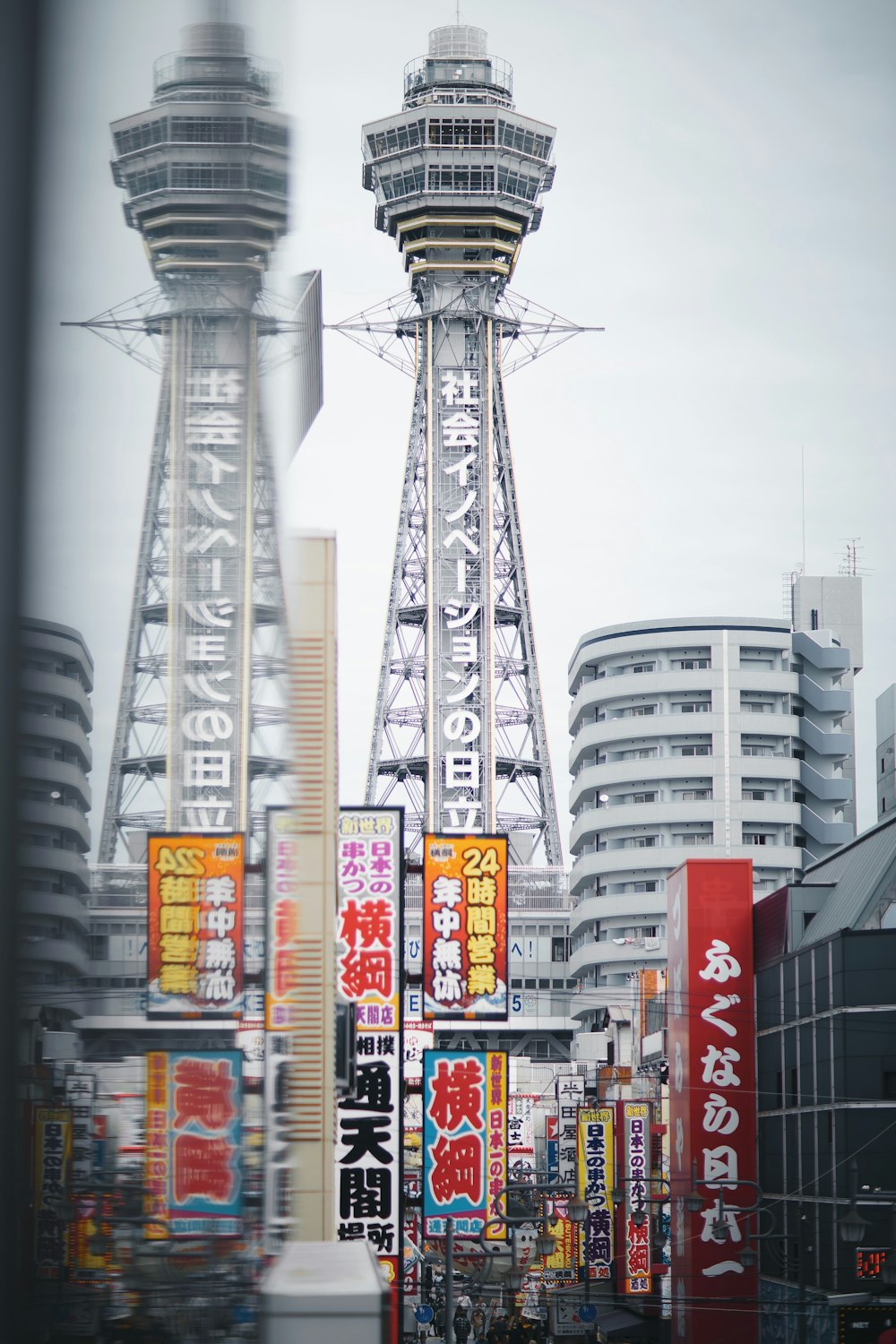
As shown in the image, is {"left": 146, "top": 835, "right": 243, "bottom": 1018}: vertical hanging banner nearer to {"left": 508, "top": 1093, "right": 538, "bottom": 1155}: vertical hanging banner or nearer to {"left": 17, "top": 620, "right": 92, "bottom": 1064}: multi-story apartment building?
{"left": 17, "top": 620, "right": 92, "bottom": 1064}: multi-story apartment building

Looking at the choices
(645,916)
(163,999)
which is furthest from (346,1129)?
(645,916)

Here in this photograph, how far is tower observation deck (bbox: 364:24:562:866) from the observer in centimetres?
8781

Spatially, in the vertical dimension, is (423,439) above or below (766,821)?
above

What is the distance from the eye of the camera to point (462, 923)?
20891 mm

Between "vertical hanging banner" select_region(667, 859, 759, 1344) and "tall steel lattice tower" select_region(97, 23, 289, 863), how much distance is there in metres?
26.4

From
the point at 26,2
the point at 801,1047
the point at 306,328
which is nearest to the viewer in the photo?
the point at 26,2

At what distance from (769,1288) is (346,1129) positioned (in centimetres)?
1297

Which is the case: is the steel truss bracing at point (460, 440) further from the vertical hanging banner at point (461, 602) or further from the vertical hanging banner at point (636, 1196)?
the vertical hanging banner at point (636, 1196)

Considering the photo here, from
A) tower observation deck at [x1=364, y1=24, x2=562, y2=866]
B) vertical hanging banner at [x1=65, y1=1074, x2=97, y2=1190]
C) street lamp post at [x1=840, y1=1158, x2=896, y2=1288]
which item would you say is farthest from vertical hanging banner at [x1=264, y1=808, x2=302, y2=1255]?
tower observation deck at [x1=364, y1=24, x2=562, y2=866]

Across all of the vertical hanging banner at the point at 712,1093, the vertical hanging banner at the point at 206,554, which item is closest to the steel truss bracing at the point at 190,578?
the vertical hanging banner at the point at 206,554

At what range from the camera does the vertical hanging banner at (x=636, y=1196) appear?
3341 centimetres

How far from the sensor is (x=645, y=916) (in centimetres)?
8194

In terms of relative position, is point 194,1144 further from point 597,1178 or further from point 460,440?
point 460,440

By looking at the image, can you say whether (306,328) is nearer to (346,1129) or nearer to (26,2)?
(26,2)
